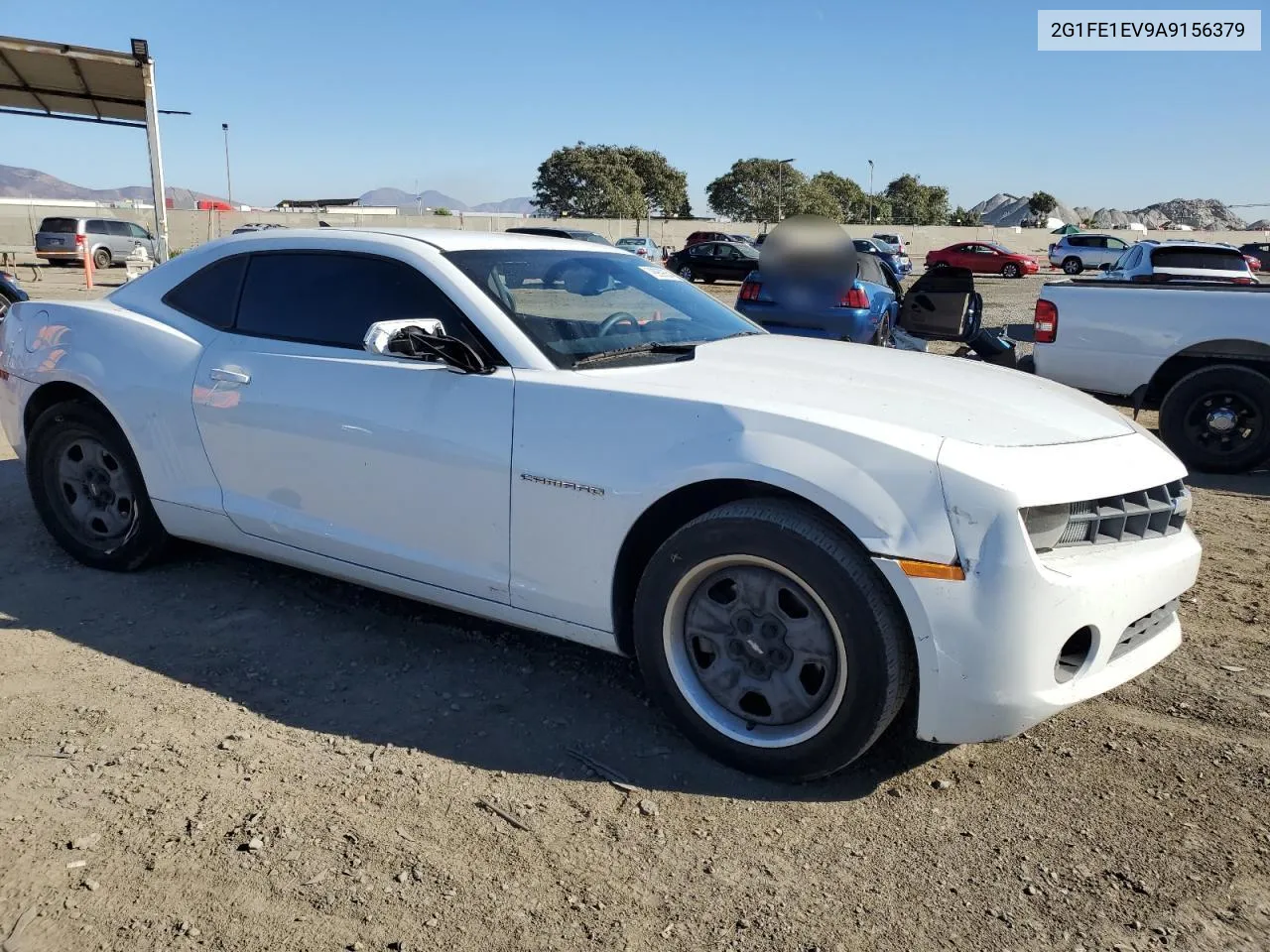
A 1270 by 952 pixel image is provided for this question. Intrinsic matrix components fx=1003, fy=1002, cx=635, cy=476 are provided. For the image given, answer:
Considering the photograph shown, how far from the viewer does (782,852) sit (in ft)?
8.63

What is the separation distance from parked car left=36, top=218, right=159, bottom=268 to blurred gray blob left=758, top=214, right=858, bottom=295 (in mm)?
28786

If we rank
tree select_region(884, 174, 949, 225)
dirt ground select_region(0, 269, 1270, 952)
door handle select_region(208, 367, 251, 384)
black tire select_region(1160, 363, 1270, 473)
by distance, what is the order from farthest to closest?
tree select_region(884, 174, 949, 225)
black tire select_region(1160, 363, 1270, 473)
door handle select_region(208, 367, 251, 384)
dirt ground select_region(0, 269, 1270, 952)

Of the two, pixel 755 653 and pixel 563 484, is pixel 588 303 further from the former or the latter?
pixel 755 653

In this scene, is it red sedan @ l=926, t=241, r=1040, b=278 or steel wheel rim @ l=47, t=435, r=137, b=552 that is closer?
steel wheel rim @ l=47, t=435, r=137, b=552

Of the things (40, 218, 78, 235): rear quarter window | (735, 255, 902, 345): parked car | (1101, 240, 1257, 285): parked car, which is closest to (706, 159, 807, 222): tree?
(40, 218, 78, 235): rear quarter window

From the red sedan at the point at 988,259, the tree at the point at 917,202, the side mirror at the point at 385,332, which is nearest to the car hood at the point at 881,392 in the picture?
the side mirror at the point at 385,332

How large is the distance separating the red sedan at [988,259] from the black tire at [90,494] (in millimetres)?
38382

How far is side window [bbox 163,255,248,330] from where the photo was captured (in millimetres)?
4172

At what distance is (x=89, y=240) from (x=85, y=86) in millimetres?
14944

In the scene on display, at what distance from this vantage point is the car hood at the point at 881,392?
9.39ft

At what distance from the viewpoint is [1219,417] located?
6.90 metres

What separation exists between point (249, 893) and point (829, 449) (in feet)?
6.08

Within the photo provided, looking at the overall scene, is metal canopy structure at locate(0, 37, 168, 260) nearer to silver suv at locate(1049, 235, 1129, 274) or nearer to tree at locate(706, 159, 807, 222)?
silver suv at locate(1049, 235, 1129, 274)

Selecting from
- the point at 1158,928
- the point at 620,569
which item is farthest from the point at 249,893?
the point at 1158,928
